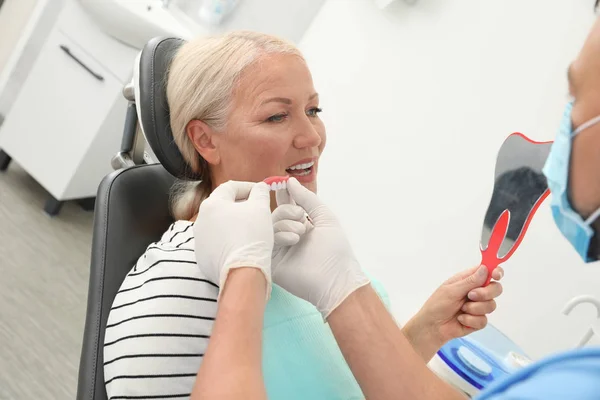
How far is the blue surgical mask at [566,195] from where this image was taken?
77 cm

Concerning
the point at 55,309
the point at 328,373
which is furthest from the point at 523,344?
the point at 55,309

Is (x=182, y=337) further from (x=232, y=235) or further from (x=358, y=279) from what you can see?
(x=358, y=279)

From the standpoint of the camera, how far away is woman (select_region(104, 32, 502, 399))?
1017 mm

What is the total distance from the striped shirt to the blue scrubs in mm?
598

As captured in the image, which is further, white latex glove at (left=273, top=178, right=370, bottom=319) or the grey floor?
the grey floor

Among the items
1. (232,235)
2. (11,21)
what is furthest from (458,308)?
(11,21)

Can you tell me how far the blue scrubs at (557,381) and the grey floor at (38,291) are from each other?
1.90 metres

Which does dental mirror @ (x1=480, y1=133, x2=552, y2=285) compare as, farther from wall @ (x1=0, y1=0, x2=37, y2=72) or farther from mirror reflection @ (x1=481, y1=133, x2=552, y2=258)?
wall @ (x1=0, y1=0, x2=37, y2=72)

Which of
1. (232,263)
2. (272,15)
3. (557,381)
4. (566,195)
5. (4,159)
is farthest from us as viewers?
(4,159)

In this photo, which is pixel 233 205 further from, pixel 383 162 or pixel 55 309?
pixel 55 309

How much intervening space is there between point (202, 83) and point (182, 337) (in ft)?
2.07

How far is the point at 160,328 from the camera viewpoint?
3.36ft

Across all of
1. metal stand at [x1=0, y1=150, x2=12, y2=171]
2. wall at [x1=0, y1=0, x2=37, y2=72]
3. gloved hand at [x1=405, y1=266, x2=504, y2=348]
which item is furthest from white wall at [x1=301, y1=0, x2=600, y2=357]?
metal stand at [x1=0, y1=150, x2=12, y2=171]

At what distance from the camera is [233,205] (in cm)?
102
